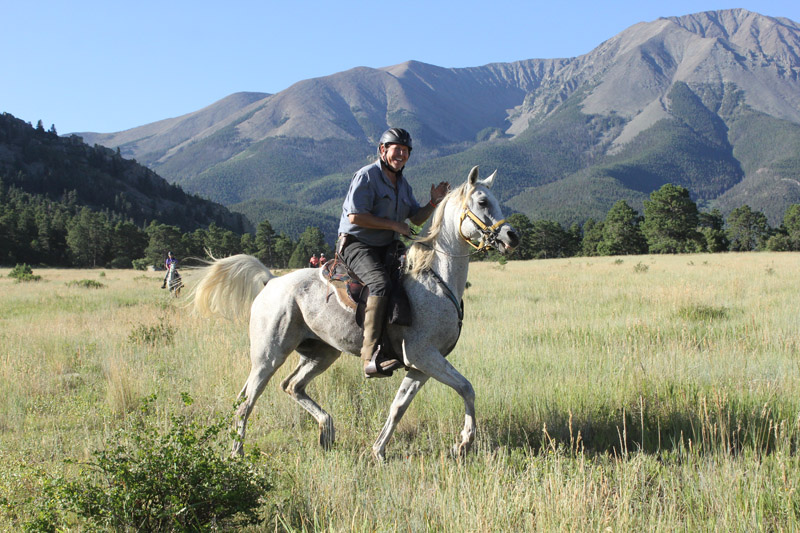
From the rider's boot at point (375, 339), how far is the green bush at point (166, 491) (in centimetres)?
151

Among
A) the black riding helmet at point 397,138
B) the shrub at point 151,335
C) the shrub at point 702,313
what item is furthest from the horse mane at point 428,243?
Answer: the shrub at point 702,313

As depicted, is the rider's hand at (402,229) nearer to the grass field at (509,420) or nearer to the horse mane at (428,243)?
the horse mane at (428,243)

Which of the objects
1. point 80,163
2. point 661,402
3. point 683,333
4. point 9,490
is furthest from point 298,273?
point 80,163

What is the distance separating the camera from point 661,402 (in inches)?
230

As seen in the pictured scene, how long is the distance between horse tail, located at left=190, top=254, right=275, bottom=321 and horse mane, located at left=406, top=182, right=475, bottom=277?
2208mm

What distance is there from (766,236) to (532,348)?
93.4 m

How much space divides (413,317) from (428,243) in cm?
79

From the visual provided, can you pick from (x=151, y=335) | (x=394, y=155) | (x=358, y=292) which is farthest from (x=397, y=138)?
(x=151, y=335)

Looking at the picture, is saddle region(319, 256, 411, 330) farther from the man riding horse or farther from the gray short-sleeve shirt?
the gray short-sleeve shirt

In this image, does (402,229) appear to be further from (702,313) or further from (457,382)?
(702,313)

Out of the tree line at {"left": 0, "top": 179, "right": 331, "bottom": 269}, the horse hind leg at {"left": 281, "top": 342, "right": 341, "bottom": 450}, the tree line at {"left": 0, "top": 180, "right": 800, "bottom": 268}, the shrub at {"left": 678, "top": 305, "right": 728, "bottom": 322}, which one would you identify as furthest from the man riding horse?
the tree line at {"left": 0, "top": 179, "right": 331, "bottom": 269}

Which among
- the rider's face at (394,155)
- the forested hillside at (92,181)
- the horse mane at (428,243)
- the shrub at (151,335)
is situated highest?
the forested hillside at (92,181)

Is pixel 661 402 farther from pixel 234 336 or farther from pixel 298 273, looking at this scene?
pixel 234 336

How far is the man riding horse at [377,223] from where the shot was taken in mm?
4828
